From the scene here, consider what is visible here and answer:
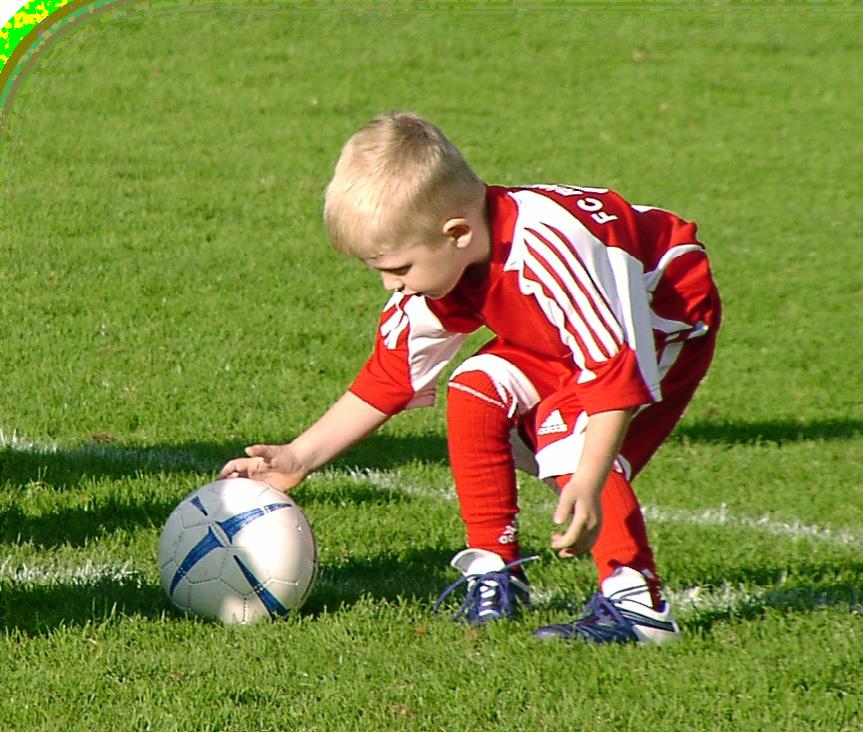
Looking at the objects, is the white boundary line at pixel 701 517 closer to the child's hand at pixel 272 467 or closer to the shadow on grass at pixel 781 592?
the shadow on grass at pixel 781 592

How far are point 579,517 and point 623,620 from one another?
0.63 m

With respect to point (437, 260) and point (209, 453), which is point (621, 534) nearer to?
point (437, 260)

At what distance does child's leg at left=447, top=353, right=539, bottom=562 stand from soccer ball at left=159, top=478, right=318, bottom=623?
54 centimetres

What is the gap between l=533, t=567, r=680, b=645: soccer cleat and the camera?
13.7 feet

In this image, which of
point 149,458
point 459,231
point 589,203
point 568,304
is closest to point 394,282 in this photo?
point 459,231

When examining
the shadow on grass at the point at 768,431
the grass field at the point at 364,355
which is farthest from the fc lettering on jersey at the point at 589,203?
the shadow on grass at the point at 768,431

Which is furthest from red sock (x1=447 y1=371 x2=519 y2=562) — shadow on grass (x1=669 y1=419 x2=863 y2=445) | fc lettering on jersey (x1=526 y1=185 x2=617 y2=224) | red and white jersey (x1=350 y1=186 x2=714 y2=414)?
shadow on grass (x1=669 y1=419 x2=863 y2=445)

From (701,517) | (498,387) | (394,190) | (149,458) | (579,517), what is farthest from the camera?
(149,458)

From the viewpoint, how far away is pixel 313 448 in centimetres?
457

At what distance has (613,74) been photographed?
53.2 ft

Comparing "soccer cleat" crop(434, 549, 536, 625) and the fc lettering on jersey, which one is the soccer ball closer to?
"soccer cleat" crop(434, 549, 536, 625)

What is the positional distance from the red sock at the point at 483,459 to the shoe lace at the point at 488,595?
0.31ft

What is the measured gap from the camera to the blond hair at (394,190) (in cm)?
386

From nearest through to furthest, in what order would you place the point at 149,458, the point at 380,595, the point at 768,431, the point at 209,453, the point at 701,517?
the point at 380,595
the point at 701,517
the point at 149,458
the point at 209,453
the point at 768,431
